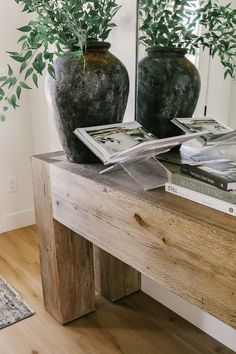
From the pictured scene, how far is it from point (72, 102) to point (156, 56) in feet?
1.46

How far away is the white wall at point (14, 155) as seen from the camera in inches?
91.1

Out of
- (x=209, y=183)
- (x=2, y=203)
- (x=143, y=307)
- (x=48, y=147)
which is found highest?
(x=209, y=183)

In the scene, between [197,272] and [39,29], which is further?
[39,29]

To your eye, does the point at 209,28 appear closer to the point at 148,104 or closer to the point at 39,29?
the point at 148,104

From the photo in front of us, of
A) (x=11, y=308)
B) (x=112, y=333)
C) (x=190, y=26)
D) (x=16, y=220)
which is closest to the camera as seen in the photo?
(x=190, y=26)

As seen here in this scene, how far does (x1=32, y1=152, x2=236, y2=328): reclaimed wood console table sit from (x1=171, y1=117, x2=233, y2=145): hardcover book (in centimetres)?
34

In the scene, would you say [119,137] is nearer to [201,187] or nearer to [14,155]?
[201,187]

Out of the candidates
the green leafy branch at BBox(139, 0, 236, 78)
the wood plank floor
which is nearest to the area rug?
the wood plank floor

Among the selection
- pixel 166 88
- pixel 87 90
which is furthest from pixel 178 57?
pixel 87 90

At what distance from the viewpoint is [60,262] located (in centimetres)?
155

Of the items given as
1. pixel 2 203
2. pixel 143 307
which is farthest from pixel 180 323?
pixel 2 203

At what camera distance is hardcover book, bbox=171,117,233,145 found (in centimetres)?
132

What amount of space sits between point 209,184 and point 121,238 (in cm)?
33

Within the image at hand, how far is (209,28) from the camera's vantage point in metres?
1.43
